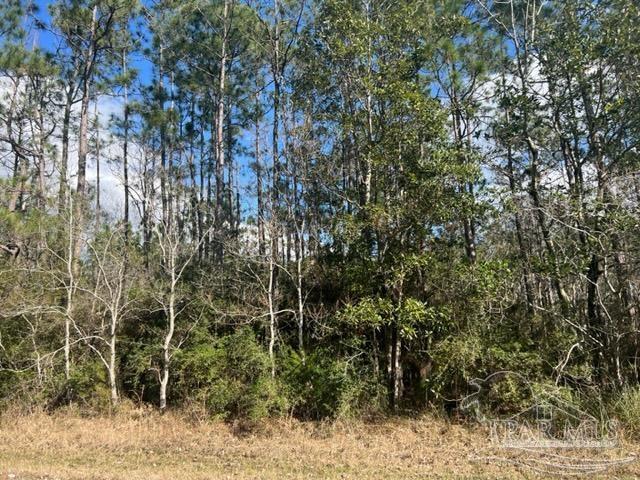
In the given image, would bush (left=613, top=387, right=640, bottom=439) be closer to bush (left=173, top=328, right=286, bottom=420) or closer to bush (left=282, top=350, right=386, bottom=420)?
bush (left=282, top=350, right=386, bottom=420)

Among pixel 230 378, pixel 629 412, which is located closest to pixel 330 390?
pixel 230 378

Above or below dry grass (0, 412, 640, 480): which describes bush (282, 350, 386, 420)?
above

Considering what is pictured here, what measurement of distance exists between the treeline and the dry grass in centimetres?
66

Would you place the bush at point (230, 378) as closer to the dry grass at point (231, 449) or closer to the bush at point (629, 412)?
the dry grass at point (231, 449)

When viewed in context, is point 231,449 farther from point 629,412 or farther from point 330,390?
point 629,412

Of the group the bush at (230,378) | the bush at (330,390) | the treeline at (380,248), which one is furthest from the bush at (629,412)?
the bush at (230,378)

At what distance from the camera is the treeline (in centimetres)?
823

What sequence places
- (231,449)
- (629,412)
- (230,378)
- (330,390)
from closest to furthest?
1. (629,412)
2. (231,449)
3. (330,390)
4. (230,378)

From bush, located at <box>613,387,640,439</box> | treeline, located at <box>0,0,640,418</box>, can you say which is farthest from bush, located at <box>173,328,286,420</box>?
bush, located at <box>613,387,640,439</box>

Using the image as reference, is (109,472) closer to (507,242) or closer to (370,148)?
(370,148)

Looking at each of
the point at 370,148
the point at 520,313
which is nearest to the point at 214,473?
the point at 370,148

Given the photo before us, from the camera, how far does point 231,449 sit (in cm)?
755

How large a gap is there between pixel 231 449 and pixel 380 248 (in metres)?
4.56

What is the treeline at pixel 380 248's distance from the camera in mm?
8227
